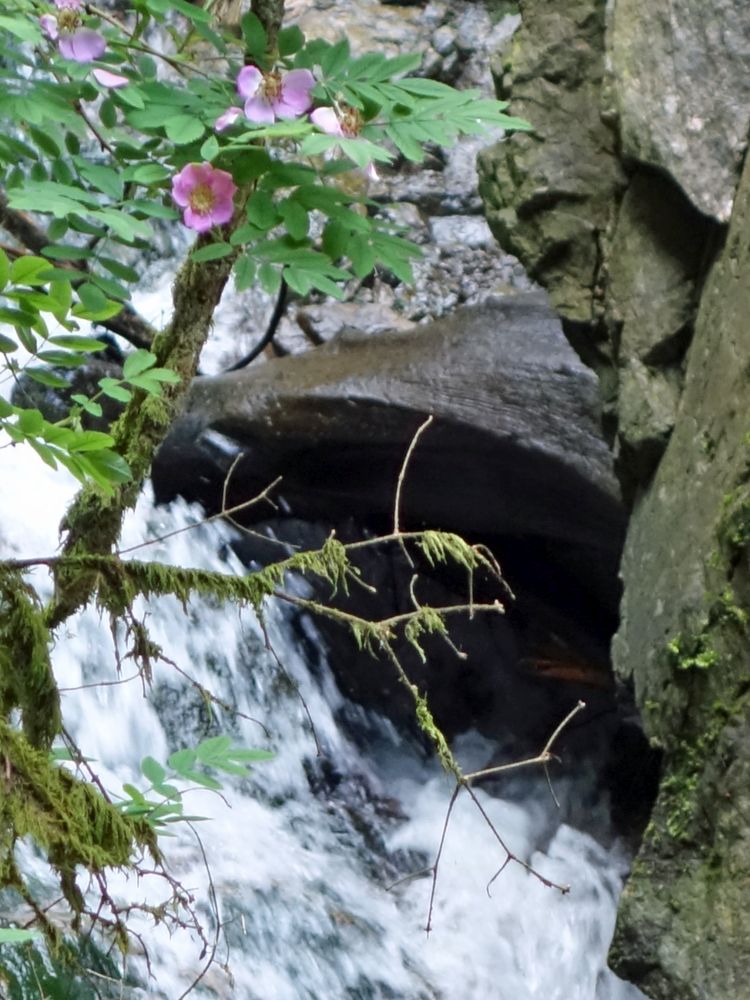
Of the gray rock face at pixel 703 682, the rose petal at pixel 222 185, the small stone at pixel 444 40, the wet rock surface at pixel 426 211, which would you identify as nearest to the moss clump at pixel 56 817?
the rose petal at pixel 222 185

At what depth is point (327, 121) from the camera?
1.44 metres

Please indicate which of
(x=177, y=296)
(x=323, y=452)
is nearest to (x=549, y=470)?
(x=323, y=452)

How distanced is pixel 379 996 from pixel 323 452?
6.01 feet

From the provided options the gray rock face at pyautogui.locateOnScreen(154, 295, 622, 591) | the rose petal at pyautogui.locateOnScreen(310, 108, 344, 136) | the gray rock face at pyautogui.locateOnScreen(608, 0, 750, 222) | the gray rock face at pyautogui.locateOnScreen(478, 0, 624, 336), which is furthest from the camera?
the gray rock face at pyautogui.locateOnScreen(154, 295, 622, 591)

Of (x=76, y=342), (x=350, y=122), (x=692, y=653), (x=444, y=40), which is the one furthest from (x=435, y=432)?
(x=444, y=40)

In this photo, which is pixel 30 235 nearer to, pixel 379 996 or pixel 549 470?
pixel 549 470

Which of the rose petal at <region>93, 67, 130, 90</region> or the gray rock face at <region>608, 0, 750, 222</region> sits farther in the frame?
the gray rock face at <region>608, 0, 750, 222</region>

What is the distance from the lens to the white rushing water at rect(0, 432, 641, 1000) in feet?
10.1

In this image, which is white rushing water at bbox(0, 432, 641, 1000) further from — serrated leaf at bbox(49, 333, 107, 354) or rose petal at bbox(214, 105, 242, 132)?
rose petal at bbox(214, 105, 242, 132)

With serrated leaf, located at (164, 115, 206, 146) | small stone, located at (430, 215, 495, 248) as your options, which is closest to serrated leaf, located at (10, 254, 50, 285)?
serrated leaf, located at (164, 115, 206, 146)

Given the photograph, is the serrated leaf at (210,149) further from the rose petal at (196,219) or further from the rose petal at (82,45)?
the rose petal at (82,45)

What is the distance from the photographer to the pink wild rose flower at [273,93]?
4.77ft

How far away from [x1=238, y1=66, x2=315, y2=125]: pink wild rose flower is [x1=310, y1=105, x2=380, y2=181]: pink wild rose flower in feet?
0.09

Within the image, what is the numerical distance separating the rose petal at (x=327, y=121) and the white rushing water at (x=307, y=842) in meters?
1.88
